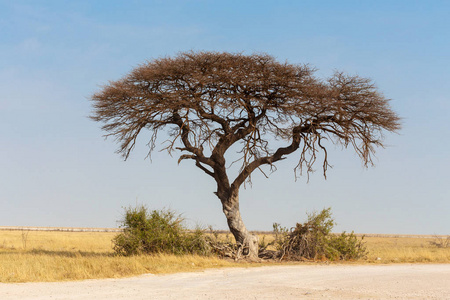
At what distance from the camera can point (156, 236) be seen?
20547 millimetres

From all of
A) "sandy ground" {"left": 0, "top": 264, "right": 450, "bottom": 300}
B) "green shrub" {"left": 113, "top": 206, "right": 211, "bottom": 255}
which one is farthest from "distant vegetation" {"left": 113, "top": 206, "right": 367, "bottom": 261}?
"sandy ground" {"left": 0, "top": 264, "right": 450, "bottom": 300}

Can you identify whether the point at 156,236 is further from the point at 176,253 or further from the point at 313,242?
the point at 313,242

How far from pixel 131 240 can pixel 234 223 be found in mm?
4361

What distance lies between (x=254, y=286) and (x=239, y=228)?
8.28 m

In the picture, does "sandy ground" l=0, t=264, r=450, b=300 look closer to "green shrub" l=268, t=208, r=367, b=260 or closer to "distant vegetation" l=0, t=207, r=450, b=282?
"distant vegetation" l=0, t=207, r=450, b=282

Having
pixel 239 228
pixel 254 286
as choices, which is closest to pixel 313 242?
pixel 239 228

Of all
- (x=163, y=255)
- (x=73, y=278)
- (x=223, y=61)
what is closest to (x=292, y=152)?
(x=223, y=61)

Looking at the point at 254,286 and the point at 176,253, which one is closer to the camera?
the point at 254,286

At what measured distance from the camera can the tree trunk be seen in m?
21.7

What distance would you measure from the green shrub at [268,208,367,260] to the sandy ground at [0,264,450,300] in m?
5.27

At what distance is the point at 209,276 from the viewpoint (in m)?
15.9

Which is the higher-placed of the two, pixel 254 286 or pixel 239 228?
pixel 239 228

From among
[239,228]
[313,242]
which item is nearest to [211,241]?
[239,228]

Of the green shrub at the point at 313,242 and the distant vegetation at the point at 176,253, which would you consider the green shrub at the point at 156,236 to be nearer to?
the distant vegetation at the point at 176,253
